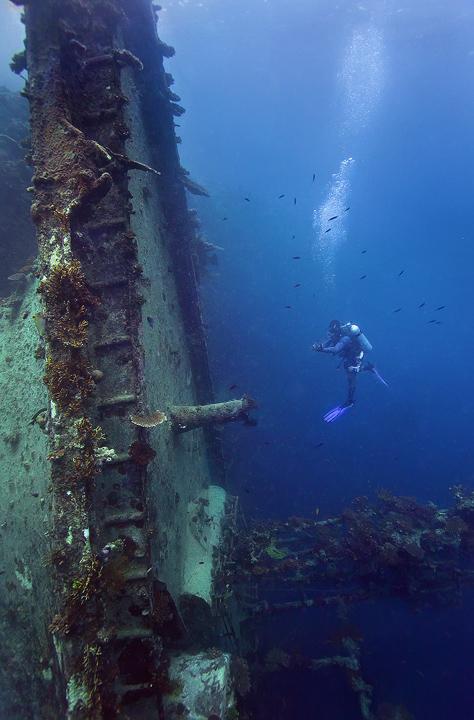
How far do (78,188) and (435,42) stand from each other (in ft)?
219

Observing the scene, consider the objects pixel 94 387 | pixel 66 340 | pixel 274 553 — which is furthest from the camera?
pixel 274 553

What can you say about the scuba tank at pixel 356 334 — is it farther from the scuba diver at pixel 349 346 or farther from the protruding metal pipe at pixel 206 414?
the protruding metal pipe at pixel 206 414

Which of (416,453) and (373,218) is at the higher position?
(373,218)

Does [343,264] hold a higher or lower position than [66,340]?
higher

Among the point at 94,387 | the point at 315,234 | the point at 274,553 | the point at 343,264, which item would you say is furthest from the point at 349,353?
the point at 343,264

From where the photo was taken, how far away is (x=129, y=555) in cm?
275

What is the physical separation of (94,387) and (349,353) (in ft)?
39.8

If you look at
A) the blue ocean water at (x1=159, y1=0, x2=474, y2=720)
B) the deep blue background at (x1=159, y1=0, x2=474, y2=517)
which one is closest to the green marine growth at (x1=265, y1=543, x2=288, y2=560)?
the blue ocean water at (x1=159, y1=0, x2=474, y2=720)

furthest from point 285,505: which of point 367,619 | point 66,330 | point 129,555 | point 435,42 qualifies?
point 435,42

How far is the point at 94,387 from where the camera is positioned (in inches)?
105

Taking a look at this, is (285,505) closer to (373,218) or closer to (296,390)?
(296,390)

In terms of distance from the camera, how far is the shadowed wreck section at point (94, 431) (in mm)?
2295

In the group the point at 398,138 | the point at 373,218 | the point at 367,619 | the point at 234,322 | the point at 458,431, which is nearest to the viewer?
the point at 367,619

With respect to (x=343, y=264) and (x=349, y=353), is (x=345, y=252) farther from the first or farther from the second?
(x=349, y=353)
